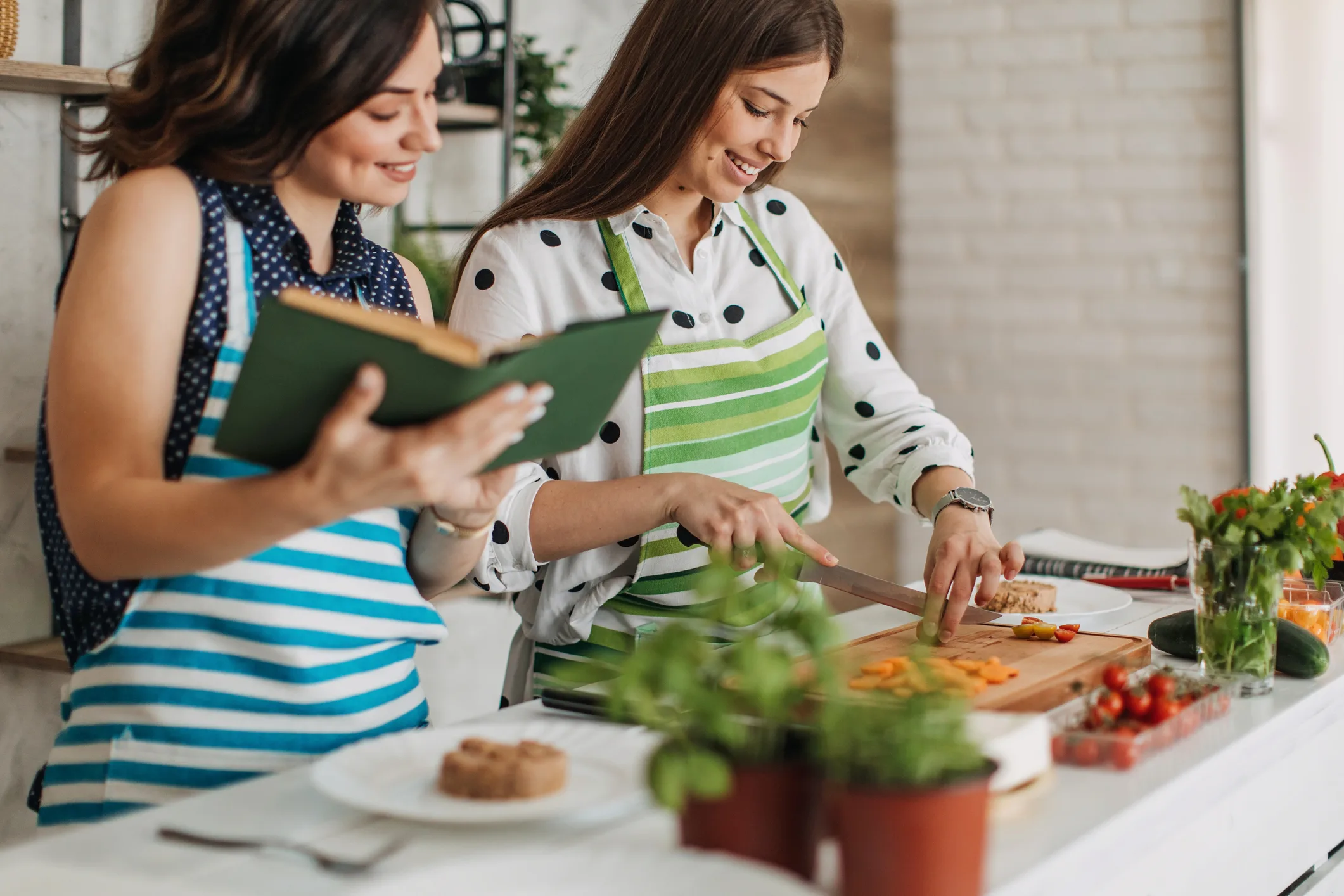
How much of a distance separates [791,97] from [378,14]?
0.63 meters

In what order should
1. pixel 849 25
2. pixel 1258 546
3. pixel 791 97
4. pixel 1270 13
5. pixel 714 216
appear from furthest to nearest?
pixel 849 25, pixel 1270 13, pixel 714 216, pixel 791 97, pixel 1258 546

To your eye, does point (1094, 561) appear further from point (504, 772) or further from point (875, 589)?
point (504, 772)

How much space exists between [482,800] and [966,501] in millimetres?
877

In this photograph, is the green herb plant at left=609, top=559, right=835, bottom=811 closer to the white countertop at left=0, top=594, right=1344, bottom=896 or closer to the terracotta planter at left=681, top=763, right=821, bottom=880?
the terracotta planter at left=681, top=763, right=821, bottom=880

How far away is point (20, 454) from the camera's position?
7.78 feet

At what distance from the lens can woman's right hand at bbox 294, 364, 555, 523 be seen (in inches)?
37.2

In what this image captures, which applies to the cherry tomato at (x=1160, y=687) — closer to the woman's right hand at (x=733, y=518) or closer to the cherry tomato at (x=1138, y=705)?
the cherry tomato at (x=1138, y=705)

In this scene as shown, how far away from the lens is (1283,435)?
3369 mm

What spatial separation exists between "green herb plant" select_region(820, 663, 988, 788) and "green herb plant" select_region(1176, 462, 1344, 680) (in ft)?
2.12

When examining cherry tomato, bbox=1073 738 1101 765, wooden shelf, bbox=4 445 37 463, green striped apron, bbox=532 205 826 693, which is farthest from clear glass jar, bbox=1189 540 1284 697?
wooden shelf, bbox=4 445 37 463

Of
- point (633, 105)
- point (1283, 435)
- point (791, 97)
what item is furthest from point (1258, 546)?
point (1283, 435)

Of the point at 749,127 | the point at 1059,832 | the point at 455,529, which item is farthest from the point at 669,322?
the point at 1059,832

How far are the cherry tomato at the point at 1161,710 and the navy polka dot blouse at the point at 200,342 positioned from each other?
857mm

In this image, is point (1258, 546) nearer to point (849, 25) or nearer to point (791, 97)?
point (791, 97)
